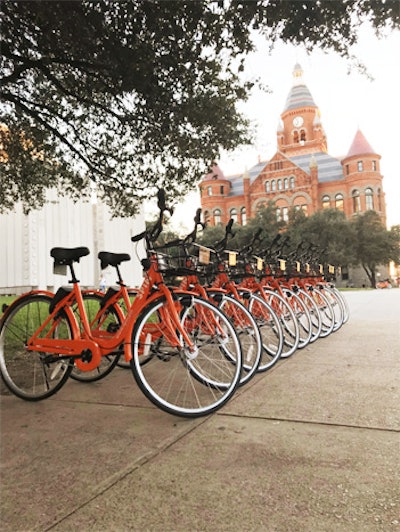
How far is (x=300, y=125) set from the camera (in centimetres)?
7238

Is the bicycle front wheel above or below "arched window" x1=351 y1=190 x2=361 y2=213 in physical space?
below

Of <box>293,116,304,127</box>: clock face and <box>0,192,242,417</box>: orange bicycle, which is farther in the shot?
<box>293,116,304,127</box>: clock face

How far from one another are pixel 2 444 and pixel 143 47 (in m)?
4.33

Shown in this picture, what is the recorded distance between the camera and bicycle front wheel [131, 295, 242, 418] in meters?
2.82

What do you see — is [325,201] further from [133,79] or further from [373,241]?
[133,79]

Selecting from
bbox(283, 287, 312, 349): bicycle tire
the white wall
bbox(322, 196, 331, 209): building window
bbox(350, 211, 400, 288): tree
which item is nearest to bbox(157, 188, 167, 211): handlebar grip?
bbox(283, 287, 312, 349): bicycle tire

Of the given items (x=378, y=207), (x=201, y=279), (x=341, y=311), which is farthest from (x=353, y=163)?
(x=201, y=279)

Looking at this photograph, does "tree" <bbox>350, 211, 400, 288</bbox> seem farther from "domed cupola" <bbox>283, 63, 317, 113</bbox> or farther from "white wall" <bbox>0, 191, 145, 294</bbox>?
A: "domed cupola" <bbox>283, 63, 317, 113</bbox>

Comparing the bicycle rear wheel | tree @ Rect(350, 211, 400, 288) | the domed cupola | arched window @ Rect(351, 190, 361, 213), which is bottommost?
the bicycle rear wheel

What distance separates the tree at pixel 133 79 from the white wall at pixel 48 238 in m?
4.49

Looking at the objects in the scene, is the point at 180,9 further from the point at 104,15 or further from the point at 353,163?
the point at 353,163

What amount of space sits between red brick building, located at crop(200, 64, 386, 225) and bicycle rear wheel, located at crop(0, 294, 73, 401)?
48417 mm

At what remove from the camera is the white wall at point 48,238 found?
529 inches

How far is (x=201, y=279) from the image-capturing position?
4.21 metres
